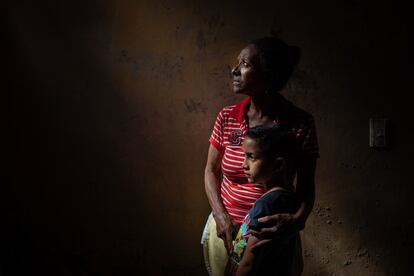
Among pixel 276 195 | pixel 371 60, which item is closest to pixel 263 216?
pixel 276 195

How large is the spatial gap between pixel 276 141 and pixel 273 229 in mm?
252

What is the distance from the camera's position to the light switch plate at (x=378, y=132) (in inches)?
63.2

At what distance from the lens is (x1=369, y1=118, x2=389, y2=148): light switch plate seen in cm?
161

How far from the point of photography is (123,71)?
5.95ft

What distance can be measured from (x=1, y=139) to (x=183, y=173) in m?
1.03

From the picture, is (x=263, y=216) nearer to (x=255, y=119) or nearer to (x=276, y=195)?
(x=276, y=195)

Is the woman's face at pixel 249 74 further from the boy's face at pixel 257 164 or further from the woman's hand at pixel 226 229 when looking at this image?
the woman's hand at pixel 226 229

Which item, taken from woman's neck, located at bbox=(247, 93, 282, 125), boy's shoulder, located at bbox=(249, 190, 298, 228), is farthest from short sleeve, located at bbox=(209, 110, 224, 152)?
boy's shoulder, located at bbox=(249, 190, 298, 228)

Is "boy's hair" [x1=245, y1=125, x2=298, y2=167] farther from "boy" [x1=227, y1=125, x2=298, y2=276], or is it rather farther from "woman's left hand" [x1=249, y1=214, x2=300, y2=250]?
"woman's left hand" [x1=249, y1=214, x2=300, y2=250]

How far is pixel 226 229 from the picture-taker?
1196 millimetres

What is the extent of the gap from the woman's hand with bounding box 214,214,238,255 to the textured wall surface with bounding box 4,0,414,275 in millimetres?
610

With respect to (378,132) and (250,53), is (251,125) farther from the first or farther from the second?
(378,132)

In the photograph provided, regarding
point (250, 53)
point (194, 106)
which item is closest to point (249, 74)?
point (250, 53)

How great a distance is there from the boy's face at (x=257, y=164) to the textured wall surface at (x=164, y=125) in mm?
727
